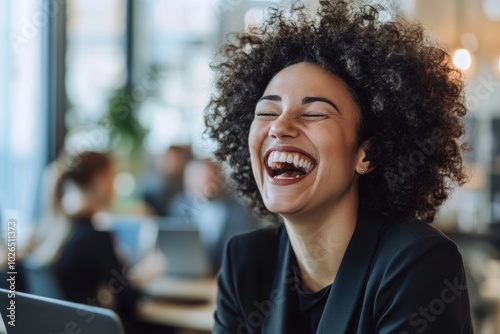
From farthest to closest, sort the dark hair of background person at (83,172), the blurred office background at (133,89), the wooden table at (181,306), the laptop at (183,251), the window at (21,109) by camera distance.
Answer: the blurred office background at (133,89), the window at (21,109), the laptop at (183,251), the dark hair of background person at (83,172), the wooden table at (181,306)

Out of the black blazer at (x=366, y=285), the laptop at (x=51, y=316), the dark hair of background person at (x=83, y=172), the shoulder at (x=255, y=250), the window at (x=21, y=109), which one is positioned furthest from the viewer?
the window at (x=21, y=109)

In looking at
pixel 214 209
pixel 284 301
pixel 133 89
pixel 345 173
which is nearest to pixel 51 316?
pixel 284 301

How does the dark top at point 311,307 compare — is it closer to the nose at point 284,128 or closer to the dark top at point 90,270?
the nose at point 284,128

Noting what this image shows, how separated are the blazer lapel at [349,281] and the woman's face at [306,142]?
0.34 feet

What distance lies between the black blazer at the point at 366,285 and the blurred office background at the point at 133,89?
9.25ft

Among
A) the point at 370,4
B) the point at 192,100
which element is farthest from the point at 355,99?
the point at 192,100

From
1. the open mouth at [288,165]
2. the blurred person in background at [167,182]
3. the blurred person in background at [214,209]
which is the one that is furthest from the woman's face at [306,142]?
the blurred person in background at [167,182]

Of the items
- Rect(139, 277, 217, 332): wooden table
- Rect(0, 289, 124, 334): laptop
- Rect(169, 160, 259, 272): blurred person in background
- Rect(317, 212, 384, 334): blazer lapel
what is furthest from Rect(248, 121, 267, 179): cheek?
Rect(169, 160, 259, 272): blurred person in background

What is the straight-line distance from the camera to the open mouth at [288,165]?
155cm

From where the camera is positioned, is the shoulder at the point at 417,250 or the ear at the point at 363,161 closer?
the shoulder at the point at 417,250

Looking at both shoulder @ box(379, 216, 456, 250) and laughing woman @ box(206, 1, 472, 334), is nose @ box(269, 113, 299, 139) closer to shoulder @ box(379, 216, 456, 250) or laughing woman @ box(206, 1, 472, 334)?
laughing woman @ box(206, 1, 472, 334)

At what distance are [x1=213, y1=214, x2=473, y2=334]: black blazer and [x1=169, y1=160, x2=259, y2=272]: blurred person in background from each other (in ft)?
7.60

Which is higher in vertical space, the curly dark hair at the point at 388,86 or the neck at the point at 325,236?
the curly dark hair at the point at 388,86

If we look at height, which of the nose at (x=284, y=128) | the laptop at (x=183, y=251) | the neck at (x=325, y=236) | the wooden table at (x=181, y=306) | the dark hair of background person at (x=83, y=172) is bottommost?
the wooden table at (x=181, y=306)
